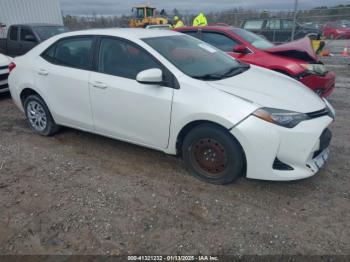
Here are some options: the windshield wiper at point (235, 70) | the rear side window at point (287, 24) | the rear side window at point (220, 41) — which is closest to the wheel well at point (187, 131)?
the windshield wiper at point (235, 70)

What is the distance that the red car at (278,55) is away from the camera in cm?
554

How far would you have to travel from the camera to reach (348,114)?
18.2 ft

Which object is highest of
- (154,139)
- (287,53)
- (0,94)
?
(287,53)

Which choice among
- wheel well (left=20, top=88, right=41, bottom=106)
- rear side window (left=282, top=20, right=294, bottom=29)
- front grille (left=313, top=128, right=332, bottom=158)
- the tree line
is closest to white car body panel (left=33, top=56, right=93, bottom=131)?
wheel well (left=20, top=88, right=41, bottom=106)

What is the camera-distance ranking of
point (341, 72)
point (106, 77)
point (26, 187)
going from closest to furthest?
point (26, 187), point (106, 77), point (341, 72)

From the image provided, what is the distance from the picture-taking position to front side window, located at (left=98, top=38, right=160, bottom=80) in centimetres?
354

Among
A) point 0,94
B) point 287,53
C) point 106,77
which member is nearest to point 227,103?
point 106,77

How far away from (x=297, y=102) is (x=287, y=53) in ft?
10.0

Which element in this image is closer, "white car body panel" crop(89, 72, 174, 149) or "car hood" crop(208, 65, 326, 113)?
"car hood" crop(208, 65, 326, 113)

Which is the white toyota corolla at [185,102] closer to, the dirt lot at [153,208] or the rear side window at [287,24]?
the dirt lot at [153,208]

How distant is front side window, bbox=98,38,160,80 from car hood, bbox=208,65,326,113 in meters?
0.84

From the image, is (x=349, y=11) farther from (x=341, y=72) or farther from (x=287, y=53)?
(x=287, y=53)

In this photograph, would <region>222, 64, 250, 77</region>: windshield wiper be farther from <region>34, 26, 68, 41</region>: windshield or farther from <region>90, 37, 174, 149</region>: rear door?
<region>34, 26, 68, 41</region>: windshield

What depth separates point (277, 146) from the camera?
2906mm
